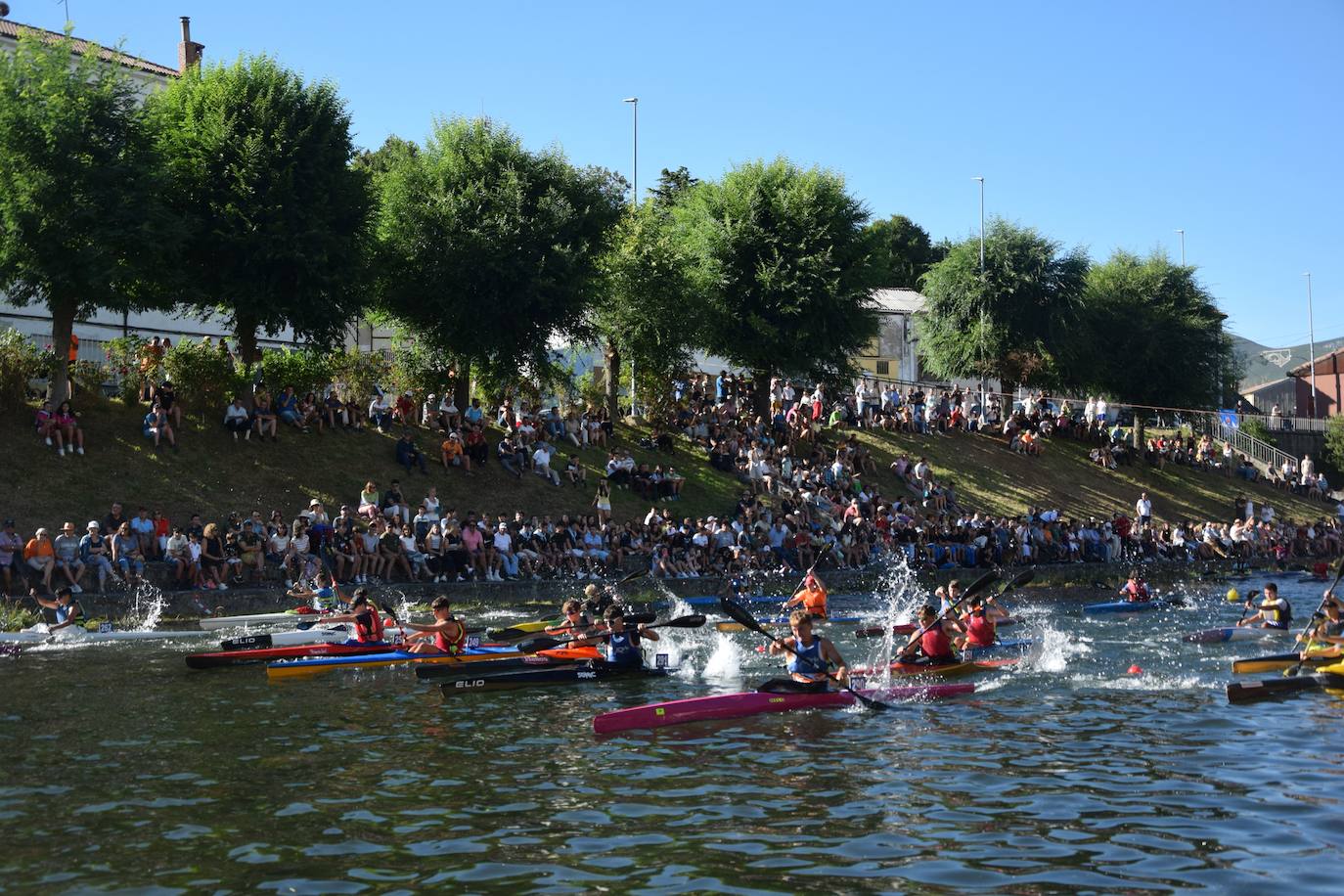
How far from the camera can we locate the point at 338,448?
30.2 meters

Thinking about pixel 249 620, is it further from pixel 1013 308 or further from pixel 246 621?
pixel 1013 308

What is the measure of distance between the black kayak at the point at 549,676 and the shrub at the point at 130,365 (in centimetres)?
1553

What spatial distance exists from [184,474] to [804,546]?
45.7ft

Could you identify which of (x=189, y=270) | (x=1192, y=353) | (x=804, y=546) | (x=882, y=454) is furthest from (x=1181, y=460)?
(x=189, y=270)

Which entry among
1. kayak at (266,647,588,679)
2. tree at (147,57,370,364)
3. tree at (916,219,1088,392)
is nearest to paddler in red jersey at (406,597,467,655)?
kayak at (266,647,588,679)

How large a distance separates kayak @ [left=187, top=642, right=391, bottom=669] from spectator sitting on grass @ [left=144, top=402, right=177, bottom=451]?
10911 mm

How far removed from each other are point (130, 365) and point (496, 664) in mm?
16112

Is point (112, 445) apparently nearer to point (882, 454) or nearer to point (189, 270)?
point (189, 270)

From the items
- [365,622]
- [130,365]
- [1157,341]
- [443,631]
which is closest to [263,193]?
[130,365]

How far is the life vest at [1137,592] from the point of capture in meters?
28.2

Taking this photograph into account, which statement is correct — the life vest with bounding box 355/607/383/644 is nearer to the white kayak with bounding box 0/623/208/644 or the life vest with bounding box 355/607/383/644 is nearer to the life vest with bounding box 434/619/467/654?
the life vest with bounding box 434/619/467/654

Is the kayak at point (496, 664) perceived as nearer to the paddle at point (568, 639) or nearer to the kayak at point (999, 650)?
the paddle at point (568, 639)

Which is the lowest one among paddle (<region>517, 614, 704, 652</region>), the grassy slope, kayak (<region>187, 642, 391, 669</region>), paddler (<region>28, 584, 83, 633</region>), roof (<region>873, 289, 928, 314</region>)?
kayak (<region>187, 642, 391, 669</region>)

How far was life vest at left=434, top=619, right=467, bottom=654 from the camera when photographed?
59.3 ft
